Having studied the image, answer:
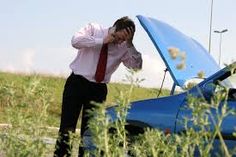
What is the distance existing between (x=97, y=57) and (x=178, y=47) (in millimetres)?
791

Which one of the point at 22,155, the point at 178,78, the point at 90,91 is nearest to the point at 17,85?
the point at 22,155

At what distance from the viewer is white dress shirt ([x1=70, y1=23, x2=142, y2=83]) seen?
637 centimetres

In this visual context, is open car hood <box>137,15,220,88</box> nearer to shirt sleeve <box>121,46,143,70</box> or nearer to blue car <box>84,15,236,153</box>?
blue car <box>84,15,236,153</box>

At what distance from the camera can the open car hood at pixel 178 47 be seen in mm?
5834

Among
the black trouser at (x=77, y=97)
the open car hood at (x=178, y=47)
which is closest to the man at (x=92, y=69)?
the black trouser at (x=77, y=97)

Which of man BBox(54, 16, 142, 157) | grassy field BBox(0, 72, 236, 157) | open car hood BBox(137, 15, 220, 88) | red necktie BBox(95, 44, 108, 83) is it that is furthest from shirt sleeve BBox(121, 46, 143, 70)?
grassy field BBox(0, 72, 236, 157)

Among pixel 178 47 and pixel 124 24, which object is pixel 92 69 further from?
pixel 178 47

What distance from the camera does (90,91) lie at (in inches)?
253

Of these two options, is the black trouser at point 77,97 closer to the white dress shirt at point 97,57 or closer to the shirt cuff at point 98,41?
the white dress shirt at point 97,57

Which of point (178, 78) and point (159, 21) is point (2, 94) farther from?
point (159, 21)

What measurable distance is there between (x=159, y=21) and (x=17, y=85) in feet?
13.1

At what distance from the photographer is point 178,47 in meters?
6.37

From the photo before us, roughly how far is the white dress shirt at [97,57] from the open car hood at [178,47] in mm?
336

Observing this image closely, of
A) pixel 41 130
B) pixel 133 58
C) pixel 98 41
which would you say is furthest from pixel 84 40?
pixel 41 130
